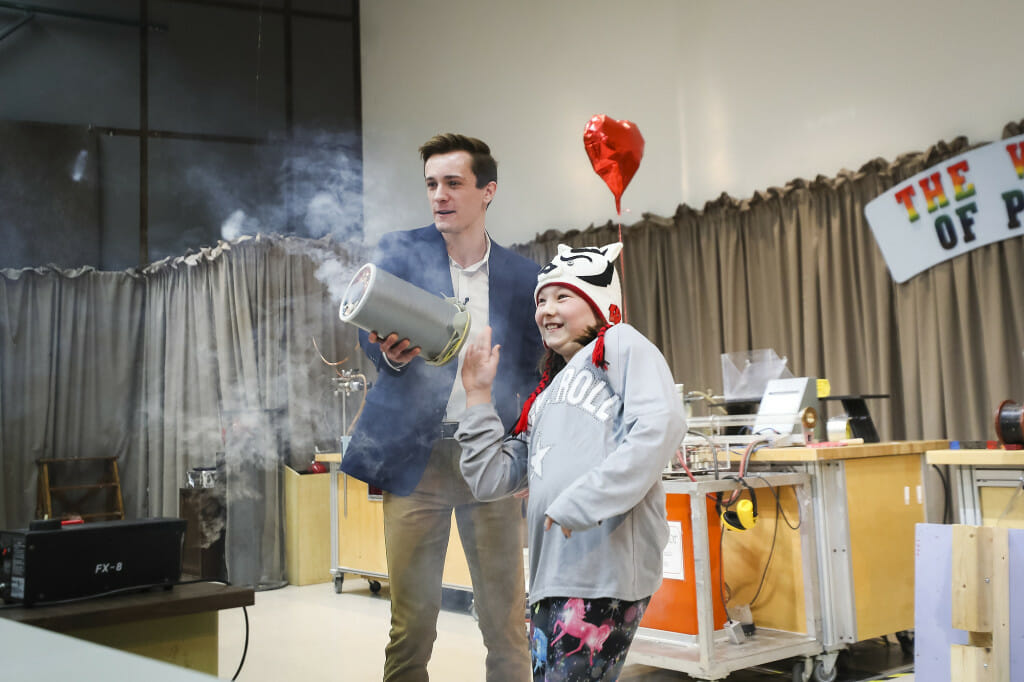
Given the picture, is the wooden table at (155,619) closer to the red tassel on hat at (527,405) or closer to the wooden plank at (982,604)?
the red tassel on hat at (527,405)

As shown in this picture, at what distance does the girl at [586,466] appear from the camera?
3.97 feet

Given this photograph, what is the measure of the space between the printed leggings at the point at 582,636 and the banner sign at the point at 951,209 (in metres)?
2.88

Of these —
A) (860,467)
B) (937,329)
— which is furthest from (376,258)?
(937,329)

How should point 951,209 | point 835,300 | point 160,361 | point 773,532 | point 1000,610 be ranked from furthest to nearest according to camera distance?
point 835,300 → point 951,209 → point 773,532 → point 160,361 → point 1000,610

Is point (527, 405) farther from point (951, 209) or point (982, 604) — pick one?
point (951, 209)

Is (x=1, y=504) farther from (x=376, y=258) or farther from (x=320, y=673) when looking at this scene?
(x=376, y=258)

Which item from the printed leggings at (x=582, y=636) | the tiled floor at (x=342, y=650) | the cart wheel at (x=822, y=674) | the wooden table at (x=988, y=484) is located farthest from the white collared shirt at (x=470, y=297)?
the cart wheel at (x=822, y=674)

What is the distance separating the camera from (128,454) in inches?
101

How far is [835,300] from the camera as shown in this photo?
3869mm

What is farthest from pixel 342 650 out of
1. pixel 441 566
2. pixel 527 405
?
pixel 527 405

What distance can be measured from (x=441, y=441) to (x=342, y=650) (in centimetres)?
133

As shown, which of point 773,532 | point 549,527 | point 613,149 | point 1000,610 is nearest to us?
point 549,527

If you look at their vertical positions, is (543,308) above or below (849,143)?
below

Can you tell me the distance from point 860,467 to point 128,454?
222 cm
